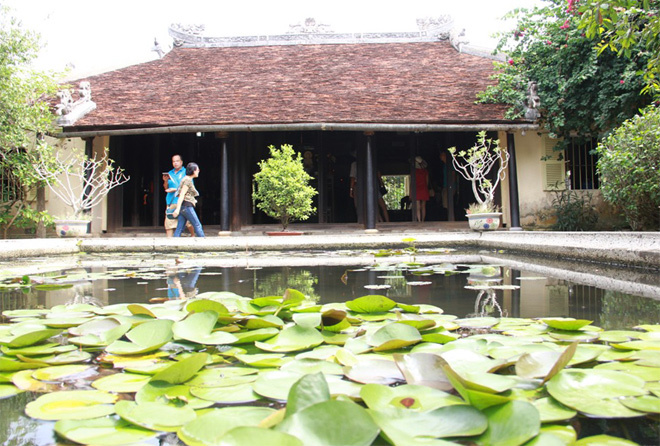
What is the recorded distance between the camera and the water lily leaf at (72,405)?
0.83 meters

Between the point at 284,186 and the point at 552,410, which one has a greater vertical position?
the point at 284,186

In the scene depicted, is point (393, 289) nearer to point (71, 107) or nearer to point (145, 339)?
point (145, 339)

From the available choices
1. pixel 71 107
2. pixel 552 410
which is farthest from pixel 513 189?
pixel 552 410

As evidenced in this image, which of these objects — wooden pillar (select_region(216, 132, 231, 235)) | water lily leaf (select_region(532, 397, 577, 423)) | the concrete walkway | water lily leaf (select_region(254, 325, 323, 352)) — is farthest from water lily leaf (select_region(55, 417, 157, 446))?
wooden pillar (select_region(216, 132, 231, 235))

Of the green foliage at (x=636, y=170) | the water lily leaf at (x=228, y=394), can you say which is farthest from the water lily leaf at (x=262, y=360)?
the green foliage at (x=636, y=170)

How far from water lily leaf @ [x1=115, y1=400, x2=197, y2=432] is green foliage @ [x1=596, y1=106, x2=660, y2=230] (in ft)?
19.7

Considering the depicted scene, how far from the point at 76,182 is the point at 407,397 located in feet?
34.6

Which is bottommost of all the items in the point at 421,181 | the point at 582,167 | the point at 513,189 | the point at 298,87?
the point at 513,189

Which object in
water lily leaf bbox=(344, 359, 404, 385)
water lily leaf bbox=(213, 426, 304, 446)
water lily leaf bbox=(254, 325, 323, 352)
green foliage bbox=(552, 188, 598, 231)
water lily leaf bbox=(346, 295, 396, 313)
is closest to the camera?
water lily leaf bbox=(213, 426, 304, 446)

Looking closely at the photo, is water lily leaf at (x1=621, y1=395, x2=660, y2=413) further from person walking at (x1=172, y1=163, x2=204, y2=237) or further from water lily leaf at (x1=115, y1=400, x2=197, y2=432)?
person walking at (x1=172, y1=163, x2=204, y2=237)

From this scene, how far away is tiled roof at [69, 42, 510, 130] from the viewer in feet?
30.1

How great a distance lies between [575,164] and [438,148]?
9.86ft

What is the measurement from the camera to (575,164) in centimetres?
1017

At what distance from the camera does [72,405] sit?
2.87ft
